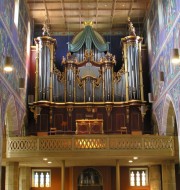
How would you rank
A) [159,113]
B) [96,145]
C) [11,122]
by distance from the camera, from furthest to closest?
[159,113], [11,122], [96,145]

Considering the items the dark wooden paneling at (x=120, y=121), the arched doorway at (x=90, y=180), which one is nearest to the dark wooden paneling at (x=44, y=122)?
the arched doorway at (x=90, y=180)

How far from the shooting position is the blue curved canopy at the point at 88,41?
25.4 m

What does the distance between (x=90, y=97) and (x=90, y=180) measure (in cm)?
517

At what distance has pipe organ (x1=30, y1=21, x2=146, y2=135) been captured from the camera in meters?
23.6

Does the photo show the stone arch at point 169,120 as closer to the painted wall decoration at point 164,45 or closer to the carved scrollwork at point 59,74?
the painted wall decoration at point 164,45

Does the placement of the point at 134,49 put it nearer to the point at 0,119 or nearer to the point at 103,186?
the point at 103,186

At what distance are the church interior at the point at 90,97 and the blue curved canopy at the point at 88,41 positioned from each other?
6cm

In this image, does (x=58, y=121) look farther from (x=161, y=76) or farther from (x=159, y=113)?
(x=161, y=76)

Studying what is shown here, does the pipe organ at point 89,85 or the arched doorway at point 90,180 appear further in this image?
the arched doorway at point 90,180

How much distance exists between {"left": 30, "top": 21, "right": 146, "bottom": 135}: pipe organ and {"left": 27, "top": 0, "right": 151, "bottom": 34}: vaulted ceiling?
137cm

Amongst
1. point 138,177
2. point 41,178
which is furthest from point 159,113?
point 41,178

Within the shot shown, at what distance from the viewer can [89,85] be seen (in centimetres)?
2400

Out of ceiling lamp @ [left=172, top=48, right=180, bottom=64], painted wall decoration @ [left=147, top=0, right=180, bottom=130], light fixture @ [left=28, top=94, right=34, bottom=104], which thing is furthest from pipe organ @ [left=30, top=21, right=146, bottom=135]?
ceiling lamp @ [left=172, top=48, right=180, bottom=64]

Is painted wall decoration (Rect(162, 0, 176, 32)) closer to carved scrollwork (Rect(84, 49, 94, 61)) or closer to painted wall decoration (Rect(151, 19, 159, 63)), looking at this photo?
painted wall decoration (Rect(151, 19, 159, 63))
